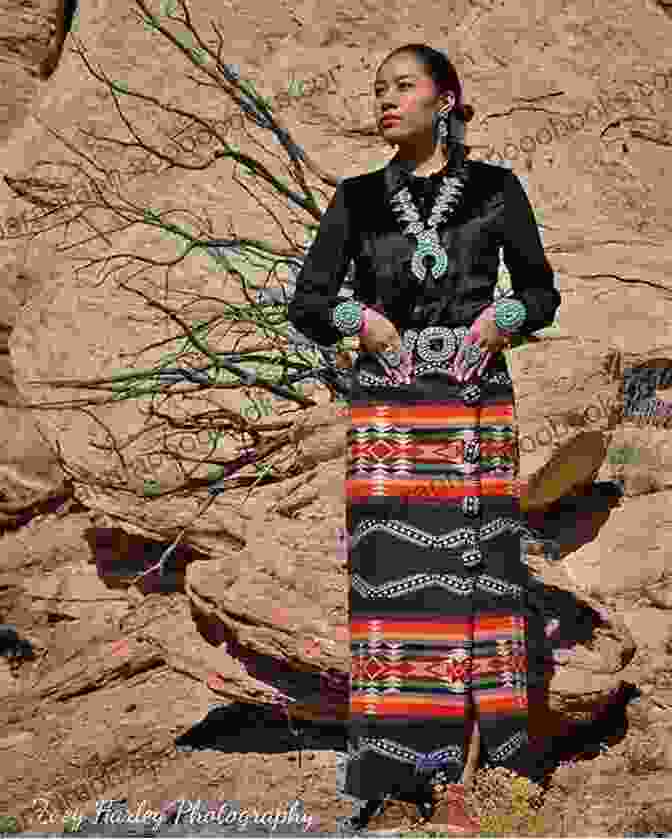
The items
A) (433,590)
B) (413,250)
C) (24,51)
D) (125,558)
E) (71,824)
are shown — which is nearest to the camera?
(433,590)

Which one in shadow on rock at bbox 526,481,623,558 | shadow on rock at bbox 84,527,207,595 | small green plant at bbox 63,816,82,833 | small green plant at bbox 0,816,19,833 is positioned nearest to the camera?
small green plant at bbox 63,816,82,833

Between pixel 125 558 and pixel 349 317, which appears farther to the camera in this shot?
pixel 125 558

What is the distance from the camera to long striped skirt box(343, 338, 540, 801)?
357cm

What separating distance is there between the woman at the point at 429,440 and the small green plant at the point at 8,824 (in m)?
1.39

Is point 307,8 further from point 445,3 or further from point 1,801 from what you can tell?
point 1,801

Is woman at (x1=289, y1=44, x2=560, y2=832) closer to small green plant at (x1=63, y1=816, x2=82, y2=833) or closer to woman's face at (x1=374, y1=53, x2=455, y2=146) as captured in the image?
woman's face at (x1=374, y1=53, x2=455, y2=146)

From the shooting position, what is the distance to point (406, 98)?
144 inches

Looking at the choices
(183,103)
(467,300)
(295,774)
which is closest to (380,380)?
(467,300)

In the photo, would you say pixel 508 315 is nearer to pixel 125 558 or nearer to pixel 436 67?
pixel 436 67

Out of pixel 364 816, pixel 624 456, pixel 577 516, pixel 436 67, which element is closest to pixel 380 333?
pixel 436 67

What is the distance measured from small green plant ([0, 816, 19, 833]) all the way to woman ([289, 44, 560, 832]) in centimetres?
139

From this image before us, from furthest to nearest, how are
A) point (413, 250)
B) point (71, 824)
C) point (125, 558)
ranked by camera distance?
point (125, 558)
point (71, 824)
point (413, 250)

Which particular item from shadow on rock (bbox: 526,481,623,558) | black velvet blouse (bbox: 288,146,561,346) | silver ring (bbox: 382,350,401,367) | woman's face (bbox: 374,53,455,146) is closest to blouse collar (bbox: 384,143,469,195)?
black velvet blouse (bbox: 288,146,561,346)

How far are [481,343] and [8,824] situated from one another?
2.46 metres
